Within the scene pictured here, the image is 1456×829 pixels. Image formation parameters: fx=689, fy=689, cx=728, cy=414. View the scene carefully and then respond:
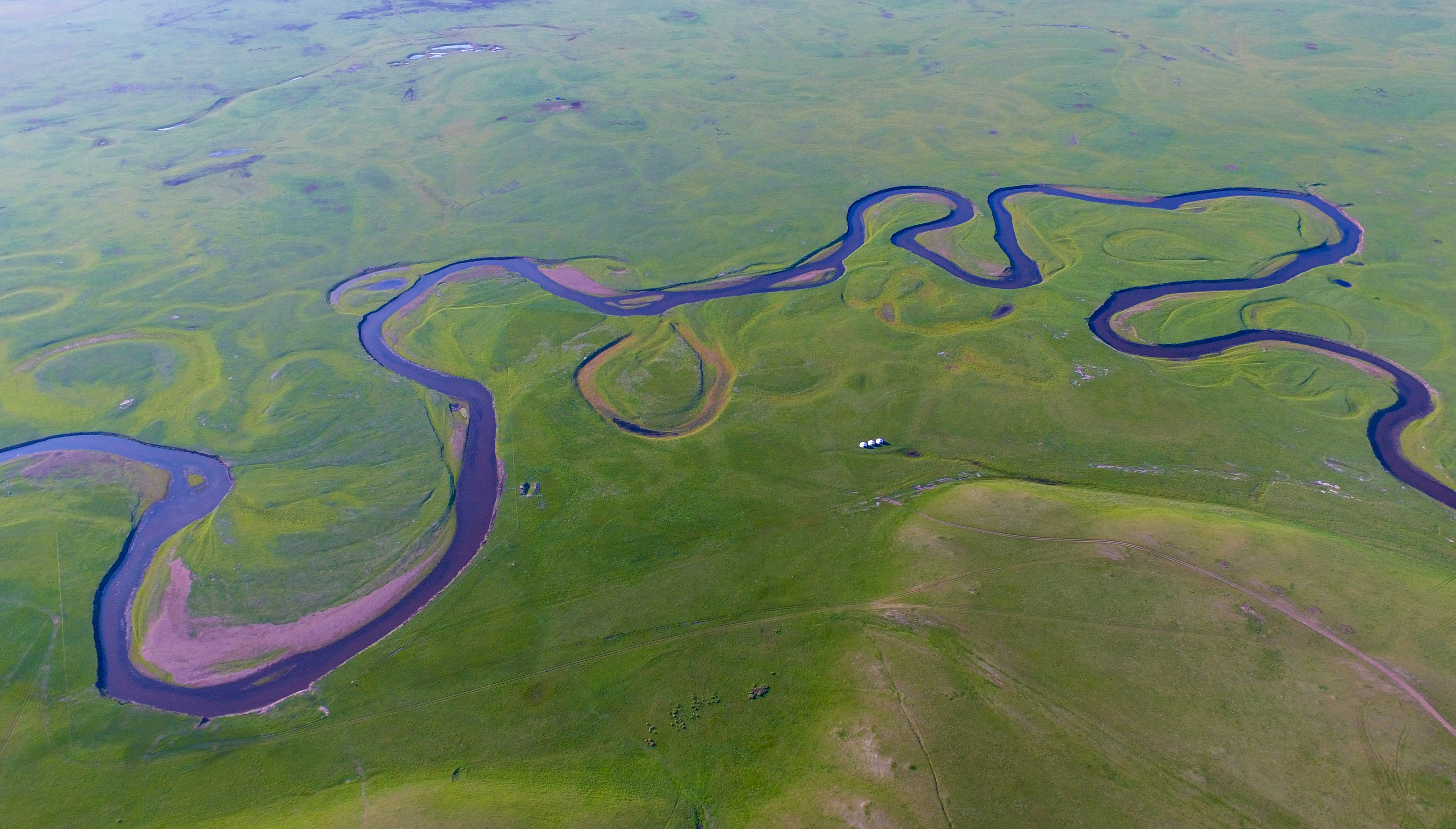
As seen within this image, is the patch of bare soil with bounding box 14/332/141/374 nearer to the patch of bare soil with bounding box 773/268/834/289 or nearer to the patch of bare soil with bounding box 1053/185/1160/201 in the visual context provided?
the patch of bare soil with bounding box 773/268/834/289

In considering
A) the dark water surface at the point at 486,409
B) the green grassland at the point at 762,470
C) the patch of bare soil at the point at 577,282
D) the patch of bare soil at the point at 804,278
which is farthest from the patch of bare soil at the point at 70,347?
the patch of bare soil at the point at 804,278

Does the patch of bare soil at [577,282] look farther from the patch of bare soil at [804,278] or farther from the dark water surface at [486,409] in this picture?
the patch of bare soil at [804,278]

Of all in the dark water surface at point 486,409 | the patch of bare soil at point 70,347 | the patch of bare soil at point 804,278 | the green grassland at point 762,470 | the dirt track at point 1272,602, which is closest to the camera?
the dirt track at point 1272,602

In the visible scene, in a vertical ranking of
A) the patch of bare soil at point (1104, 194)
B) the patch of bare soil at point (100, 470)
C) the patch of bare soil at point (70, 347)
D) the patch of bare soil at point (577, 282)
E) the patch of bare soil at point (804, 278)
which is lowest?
the patch of bare soil at point (100, 470)

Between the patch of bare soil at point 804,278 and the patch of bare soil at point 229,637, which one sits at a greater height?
the patch of bare soil at point 804,278

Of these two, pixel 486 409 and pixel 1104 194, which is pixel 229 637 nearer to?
pixel 486 409

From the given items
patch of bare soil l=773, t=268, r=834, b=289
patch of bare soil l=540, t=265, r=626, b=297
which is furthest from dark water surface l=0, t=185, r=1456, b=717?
patch of bare soil l=540, t=265, r=626, b=297

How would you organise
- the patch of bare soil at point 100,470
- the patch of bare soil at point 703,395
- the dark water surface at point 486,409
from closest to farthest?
the dark water surface at point 486,409, the patch of bare soil at point 100,470, the patch of bare soil at point 703,395
